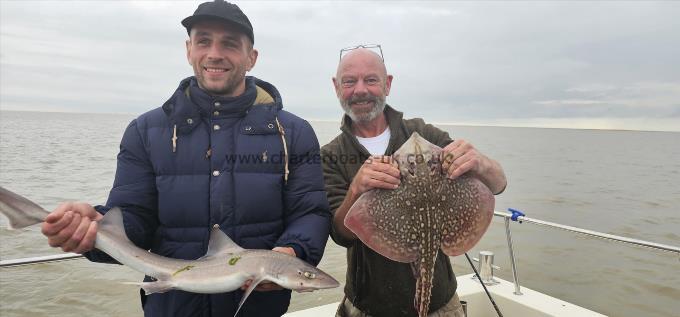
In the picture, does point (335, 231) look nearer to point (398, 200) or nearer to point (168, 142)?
point (398, 200)

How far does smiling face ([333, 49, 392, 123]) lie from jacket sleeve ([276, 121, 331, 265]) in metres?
0.87

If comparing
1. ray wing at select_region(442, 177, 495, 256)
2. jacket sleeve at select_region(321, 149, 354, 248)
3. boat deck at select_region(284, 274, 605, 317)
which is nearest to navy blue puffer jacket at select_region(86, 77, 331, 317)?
jacket sleeve at select_region(321, 149, 354, 248)

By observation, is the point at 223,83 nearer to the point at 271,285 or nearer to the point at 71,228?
the point at 71,228

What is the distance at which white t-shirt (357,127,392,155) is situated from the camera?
3.70 m

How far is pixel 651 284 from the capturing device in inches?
440

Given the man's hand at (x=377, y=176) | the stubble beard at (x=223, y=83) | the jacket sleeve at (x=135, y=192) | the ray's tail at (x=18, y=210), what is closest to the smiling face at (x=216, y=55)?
the stubble beard at (x=223, y=83)

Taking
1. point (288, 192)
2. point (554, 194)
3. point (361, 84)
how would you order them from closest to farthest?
point (288, 192)
point (361, 84)
point (554, 194)

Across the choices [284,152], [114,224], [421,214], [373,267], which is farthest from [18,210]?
[373,267]

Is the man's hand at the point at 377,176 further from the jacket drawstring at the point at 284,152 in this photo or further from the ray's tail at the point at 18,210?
the ray's tail at the point at 18,210

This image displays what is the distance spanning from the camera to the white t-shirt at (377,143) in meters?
3.70

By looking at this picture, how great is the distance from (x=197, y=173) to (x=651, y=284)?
521 inches

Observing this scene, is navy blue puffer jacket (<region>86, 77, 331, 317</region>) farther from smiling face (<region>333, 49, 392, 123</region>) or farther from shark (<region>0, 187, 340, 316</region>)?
smiling face (<region>333, 49, 392, 123</region>)

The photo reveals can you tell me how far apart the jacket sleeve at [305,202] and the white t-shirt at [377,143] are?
852 mm

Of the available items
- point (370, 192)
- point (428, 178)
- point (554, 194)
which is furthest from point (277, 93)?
point (554, 194)
